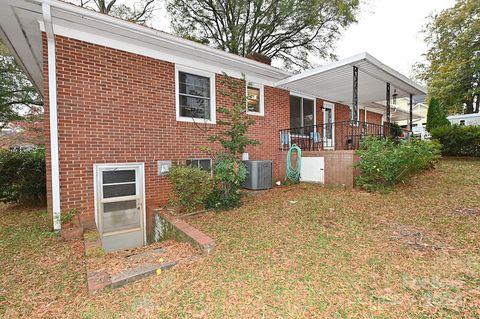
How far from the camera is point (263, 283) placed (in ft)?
8.20

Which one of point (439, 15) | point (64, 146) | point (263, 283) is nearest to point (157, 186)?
point (64, 146)

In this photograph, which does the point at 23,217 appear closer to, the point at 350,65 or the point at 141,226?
the point at 141,226

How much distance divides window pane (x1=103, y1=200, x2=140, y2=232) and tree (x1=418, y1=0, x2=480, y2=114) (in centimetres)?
2254

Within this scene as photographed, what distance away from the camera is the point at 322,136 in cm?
930

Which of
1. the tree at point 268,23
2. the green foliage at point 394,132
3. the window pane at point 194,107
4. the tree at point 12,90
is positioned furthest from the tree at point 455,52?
the tree at point 12,90

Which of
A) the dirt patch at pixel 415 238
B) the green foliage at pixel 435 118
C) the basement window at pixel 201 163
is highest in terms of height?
the green foliage at pixel 435 118

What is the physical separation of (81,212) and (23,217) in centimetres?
→ 234

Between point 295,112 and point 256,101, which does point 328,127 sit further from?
point 256,101

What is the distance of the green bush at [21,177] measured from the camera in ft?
20.7

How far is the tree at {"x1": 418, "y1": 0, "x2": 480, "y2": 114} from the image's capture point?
16203 millimetres

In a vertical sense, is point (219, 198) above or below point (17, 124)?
below

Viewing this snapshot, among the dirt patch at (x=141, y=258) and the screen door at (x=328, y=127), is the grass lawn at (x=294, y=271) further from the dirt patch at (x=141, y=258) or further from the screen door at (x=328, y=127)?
the screen door at (x=328, y=127)

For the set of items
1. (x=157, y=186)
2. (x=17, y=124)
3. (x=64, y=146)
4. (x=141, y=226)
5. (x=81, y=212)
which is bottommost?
(x=141, y=226)

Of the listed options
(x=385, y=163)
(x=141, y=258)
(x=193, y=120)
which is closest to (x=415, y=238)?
(x=385, y=163)
